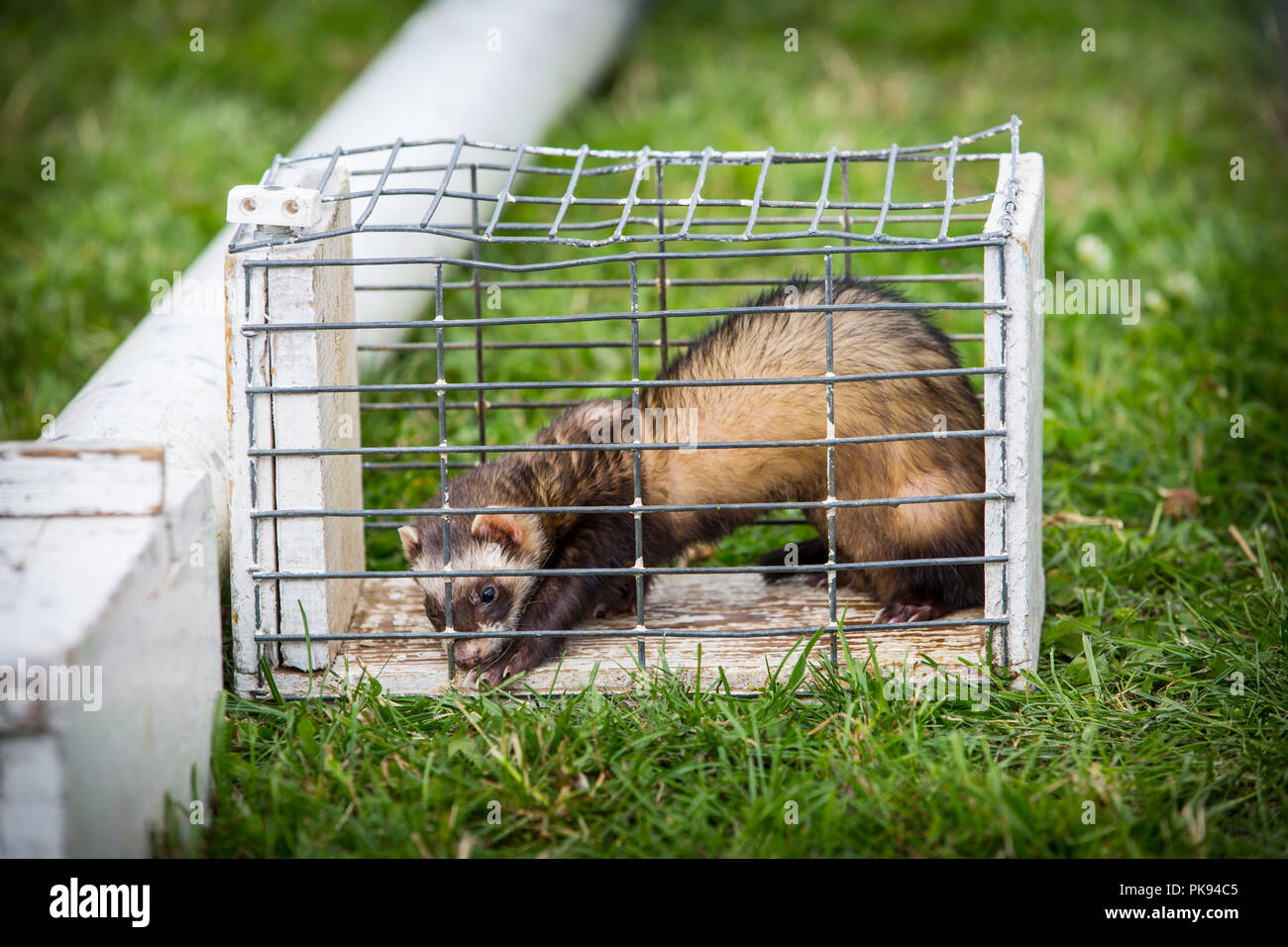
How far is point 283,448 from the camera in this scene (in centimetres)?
329

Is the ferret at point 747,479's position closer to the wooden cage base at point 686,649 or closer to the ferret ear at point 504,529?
the ferret ear at point 504,529

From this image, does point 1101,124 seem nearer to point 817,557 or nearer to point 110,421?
point 817,557

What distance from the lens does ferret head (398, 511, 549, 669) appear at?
3666 millimetres

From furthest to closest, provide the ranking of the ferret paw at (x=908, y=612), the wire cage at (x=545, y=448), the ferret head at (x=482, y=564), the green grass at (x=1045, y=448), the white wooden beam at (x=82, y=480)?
the ferret paw at (x=908, y=612)
the ferret head at (x=482, y=564)
the wire cage at (x=545, y=448)
the green grass at (x=1045, y=448)
the white wooden beam at (x=82, y=480)

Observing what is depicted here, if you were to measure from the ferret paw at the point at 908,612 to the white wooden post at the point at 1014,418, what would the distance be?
41 centimetres

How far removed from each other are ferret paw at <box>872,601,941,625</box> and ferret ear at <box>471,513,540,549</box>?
3.34ft

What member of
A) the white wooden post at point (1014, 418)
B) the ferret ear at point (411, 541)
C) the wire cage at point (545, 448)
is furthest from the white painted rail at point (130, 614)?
the white wooden post at point (1014, 418)

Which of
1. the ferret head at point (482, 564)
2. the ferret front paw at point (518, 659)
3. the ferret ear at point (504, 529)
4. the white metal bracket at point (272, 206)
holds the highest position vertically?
the white metal bracket at point (272, 206)

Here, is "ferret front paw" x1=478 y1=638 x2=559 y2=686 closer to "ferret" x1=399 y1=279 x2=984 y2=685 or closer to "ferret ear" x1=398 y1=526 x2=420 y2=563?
"ferret" x1=399 y1=279 x2=984 y2=685

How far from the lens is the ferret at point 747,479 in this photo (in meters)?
3.70

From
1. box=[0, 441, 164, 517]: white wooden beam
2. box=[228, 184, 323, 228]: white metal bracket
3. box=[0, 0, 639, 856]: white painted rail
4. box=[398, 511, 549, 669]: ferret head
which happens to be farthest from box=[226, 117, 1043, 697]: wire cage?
box=[0, 441, 164, 517]: white wooden beam

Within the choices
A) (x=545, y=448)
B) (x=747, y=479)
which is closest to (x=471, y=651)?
(x=545, y=448)

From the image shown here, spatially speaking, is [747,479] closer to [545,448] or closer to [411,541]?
[545,448]

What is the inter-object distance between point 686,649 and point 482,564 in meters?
0.63
